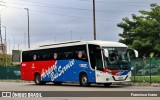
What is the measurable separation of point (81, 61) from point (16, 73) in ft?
93.7

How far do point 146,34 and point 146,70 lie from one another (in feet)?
97.5

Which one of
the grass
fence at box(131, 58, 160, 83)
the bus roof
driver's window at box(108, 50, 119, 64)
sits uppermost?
the bus roof

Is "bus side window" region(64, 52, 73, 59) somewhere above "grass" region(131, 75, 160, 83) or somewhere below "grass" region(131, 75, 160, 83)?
above

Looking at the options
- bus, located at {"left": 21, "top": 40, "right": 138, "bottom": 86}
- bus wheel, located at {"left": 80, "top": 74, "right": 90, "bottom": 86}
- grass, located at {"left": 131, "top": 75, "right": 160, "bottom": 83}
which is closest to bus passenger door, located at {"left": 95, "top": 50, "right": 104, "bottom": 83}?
bus, located at {"left": 21, "top": 40, "right": 138, "bottom": 86}

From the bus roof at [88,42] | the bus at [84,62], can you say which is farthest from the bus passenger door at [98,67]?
the bus roof at [88,42]

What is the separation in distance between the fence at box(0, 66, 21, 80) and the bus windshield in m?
29.9

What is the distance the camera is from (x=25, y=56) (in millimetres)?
37406

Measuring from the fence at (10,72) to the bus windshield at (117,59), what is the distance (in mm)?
29862

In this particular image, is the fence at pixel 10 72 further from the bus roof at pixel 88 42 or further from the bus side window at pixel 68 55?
the bus side window at pixel 68 55

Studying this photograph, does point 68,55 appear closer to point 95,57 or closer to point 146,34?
point 95,57

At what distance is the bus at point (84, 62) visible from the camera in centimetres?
2852

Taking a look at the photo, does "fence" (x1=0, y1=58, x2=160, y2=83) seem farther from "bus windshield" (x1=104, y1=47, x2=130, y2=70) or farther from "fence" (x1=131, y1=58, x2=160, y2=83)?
"bus windshield" (x1=104, y1=47, x2=130, y2=70)

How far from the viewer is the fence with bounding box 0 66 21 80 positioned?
5700cm

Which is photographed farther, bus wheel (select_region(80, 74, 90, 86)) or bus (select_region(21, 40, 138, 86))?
bus wheel (select_region(80, 74, 90, 86))
